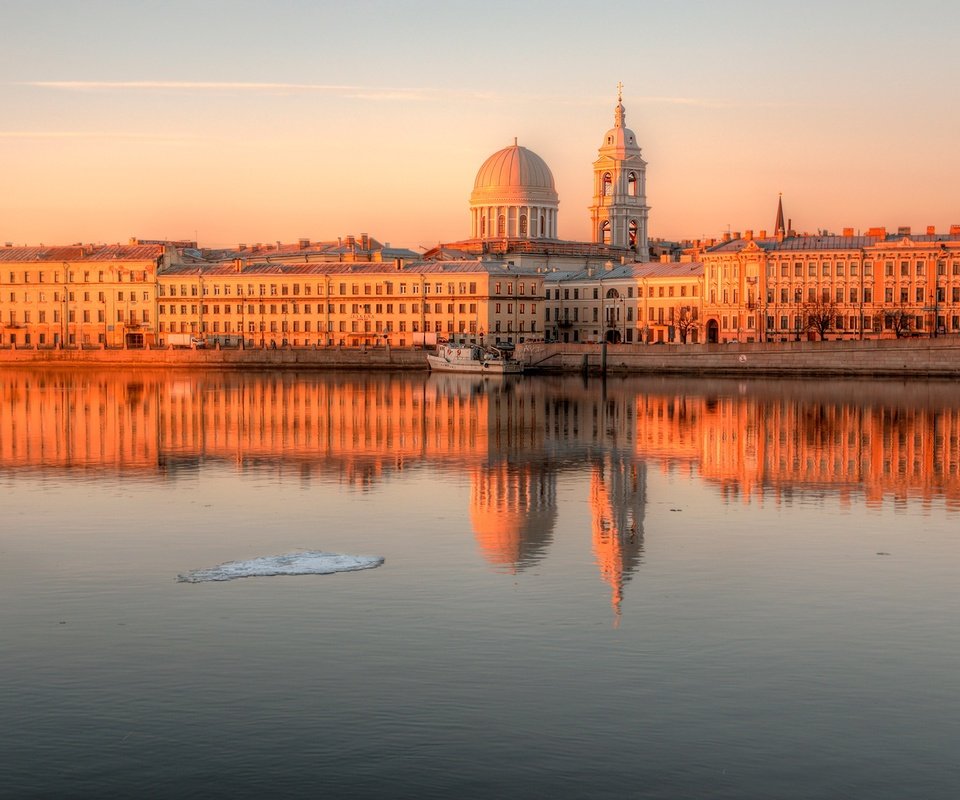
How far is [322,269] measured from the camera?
4375 inches

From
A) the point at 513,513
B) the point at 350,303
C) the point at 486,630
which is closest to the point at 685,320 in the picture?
the point at 350,303

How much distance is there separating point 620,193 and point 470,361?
42.8m

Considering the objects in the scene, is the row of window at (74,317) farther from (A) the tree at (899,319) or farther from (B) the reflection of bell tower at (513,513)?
(B) the reflection of bell tower at (513,513)

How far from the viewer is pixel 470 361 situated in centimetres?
8962

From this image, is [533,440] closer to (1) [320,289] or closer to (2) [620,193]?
(1) [320,289]

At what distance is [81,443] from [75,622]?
74.7ft

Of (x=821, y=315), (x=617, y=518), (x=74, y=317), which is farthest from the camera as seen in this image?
(x=74, y=317)

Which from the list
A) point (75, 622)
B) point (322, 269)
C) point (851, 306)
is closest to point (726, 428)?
point (75, 622)

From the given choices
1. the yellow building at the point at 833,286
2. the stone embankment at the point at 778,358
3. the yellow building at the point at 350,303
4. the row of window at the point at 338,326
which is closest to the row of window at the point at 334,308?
the yellow building at the point at 350,303

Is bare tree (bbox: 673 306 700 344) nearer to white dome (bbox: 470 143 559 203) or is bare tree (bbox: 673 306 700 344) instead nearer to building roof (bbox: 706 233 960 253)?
building roof (bbox: 706 233 960 253)

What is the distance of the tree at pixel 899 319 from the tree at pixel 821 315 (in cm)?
347

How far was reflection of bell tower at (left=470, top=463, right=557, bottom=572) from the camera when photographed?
19.9 metres

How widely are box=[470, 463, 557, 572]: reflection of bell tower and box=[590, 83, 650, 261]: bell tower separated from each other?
318 ft

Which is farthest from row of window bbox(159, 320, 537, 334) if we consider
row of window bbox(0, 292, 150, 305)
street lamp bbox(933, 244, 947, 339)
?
street lamp bbox(933, 244, 947, 339)
